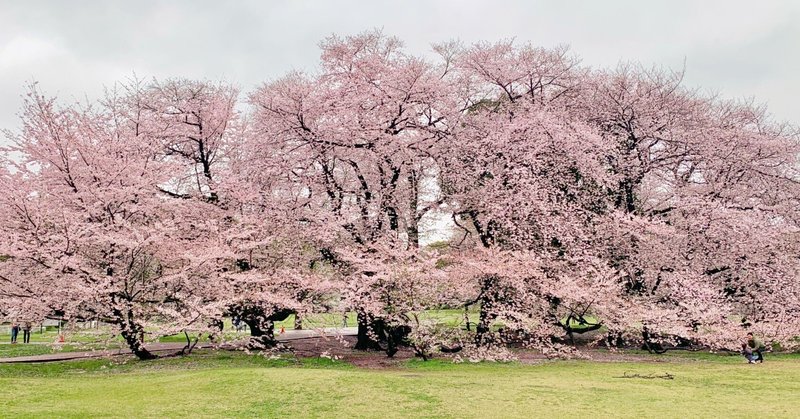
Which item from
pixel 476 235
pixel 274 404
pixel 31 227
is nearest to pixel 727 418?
pixel 274 404

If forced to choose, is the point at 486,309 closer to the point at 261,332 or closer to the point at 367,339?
the point at 367,339

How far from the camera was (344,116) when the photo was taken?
70.7 ft

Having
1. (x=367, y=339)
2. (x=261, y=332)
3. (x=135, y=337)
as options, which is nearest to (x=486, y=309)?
(x=367, y=339)

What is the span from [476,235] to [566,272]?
4.96m

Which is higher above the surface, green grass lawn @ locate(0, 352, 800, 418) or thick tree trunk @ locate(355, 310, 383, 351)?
thick tree trunk @ locate(355, 310, 383, 351)

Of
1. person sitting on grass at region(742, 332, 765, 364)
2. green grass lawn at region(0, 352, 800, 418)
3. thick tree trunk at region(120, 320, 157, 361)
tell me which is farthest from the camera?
thick tree trunk at region(120, 320, 157, 361)

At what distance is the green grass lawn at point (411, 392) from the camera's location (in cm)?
1091

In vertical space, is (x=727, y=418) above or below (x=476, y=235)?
below

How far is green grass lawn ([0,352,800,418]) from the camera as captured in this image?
10914 mm

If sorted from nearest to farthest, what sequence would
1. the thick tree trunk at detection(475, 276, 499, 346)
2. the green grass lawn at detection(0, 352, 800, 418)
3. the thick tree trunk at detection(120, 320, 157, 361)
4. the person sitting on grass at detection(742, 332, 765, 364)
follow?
the green grass lawn at detection(0, 352, 800, 418)
the person sitting on grass at detection(742, 332, 765, 364)
the thick tree trunk at detection(120, 320, 157, 361)
the thick tree trunk at detection(475, 276, 499, 346)

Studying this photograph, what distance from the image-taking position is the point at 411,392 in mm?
12766

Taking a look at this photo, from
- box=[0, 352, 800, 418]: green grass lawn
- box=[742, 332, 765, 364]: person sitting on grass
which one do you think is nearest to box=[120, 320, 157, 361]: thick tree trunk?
box=[0, 352, 800, 418]: green grass lawn

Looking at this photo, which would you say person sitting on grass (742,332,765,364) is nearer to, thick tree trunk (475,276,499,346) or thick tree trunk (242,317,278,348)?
thick tree trunk (475,276,499,346)

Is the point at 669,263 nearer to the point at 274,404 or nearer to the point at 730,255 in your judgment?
the point at 730,255
